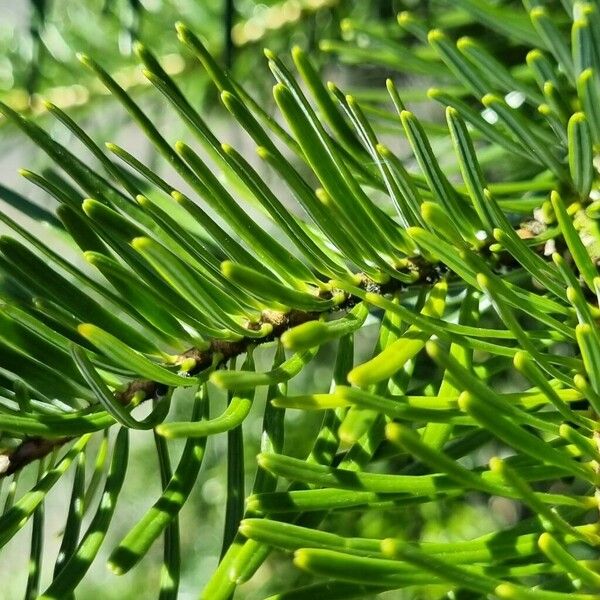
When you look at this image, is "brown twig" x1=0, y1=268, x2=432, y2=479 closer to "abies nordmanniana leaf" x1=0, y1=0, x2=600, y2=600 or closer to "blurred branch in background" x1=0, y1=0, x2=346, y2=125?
"abies nordmanniana leaf" x1=0, y1=0, x2=600, y2=600

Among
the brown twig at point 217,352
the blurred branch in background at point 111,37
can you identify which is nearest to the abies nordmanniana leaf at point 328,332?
the brown twig at point 217,352

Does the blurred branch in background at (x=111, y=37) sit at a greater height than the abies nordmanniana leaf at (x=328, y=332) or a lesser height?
greater

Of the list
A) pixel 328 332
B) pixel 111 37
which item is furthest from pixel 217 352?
pixel 111 37

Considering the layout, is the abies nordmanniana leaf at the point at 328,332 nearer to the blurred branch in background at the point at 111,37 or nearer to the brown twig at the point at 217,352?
the brown twig at the point at 217,352

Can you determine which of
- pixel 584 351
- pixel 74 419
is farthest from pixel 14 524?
pixel 584 351

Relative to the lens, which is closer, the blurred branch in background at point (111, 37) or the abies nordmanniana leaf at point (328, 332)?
the abies nordmanniana leaf at point (328, 332)

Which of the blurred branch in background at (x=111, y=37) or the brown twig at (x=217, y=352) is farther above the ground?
the blurred branch in background at (x=111, y=37)

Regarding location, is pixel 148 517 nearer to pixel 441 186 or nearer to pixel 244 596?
pixel 441 186

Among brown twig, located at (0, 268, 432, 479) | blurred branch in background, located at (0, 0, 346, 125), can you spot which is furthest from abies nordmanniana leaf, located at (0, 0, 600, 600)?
blurred branch in background, located at (0, 0, 346, 125)
